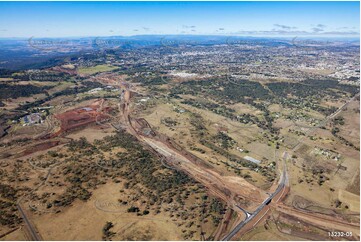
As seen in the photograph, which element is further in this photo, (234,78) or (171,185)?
(234,78)

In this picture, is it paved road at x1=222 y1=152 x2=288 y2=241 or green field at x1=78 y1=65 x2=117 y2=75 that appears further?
green field at x1=78 y1=65 x2=117 y2=75

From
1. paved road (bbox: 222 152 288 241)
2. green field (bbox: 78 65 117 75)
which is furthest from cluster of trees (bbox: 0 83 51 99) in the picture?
paved road (bbox: 222 152 288 241)

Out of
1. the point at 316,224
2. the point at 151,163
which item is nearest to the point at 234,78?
the point at 151,163

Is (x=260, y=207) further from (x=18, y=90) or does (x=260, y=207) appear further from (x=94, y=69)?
(x=94, y=69)

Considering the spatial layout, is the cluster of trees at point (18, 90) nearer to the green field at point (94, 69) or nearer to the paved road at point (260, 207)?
the green field at point (94, 69)

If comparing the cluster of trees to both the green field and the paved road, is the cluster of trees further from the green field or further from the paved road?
the paved road

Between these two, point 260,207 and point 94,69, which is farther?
point 94,69

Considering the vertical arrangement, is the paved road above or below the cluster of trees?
A: below

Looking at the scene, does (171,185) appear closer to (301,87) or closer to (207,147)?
(207,147)

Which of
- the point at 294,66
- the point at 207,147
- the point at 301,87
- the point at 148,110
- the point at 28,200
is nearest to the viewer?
the point at 28,200

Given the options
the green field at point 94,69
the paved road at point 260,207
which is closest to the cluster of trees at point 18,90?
the green field at point 94,69

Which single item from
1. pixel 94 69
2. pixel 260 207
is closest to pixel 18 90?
pixel 94 69
